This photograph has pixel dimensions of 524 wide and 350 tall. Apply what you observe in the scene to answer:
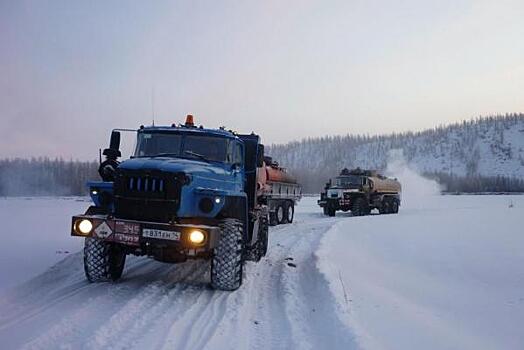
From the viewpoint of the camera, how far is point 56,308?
603 cm

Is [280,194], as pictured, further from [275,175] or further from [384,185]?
[384,185]

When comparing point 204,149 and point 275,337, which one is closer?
point 275,337

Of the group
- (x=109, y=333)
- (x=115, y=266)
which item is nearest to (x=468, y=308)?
(x=109, y=333)

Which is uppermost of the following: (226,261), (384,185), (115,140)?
(384,185)

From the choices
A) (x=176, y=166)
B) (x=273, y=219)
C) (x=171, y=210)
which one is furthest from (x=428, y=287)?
(x=273, y=219)

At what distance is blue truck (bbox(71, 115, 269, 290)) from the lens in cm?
657

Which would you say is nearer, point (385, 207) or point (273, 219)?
point (273, 219)

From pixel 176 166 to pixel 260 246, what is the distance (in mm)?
4075

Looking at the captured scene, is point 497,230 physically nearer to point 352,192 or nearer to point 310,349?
point 352,192

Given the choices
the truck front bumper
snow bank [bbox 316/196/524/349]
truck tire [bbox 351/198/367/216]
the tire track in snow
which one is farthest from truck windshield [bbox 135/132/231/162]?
truck tire [bbox 351/198/367/216]

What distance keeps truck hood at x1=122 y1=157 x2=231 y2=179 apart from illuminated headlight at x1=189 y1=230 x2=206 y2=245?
0.87 m

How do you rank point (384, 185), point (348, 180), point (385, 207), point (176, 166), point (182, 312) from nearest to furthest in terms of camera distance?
point (182, 312)
point (176, 166)
point (348, 180)
point (385, 207)
point (384, 185)

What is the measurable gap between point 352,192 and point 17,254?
18.6m

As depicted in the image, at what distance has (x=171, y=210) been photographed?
6.61 meters
